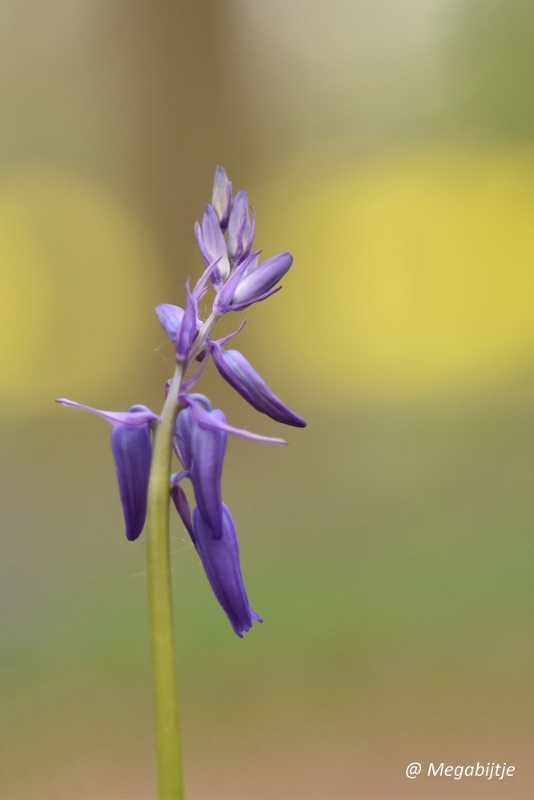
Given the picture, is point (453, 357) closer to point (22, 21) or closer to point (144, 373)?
point (144, 373)

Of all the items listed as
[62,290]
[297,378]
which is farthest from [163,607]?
[297,378]

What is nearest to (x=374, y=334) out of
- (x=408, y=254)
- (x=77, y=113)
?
(x=408, y=254)

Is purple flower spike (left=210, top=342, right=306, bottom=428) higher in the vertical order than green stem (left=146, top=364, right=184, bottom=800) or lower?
higher

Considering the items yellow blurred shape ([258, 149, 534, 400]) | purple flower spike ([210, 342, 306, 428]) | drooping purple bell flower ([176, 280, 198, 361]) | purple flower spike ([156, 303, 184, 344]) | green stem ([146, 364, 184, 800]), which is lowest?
green stem ([146, 364, 184, 800])

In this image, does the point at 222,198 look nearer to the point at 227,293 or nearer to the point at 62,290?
the point at 227,293

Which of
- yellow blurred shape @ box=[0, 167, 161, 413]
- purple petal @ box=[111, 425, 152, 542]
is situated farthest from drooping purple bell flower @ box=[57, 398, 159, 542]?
yellow blurred shape @ box=[0, 167, 161, 413]

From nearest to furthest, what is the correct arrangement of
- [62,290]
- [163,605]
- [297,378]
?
[163,605]
[62,290]
[297,378]

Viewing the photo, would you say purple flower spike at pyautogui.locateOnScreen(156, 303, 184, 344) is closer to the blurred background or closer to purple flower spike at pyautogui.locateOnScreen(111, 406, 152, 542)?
purple flower spike at pyautogui.locateOnScreen(111, 406, 152, 542)

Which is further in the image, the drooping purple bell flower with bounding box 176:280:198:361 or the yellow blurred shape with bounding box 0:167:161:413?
the yellow blurred shape with bounding box 0:167:161:413
